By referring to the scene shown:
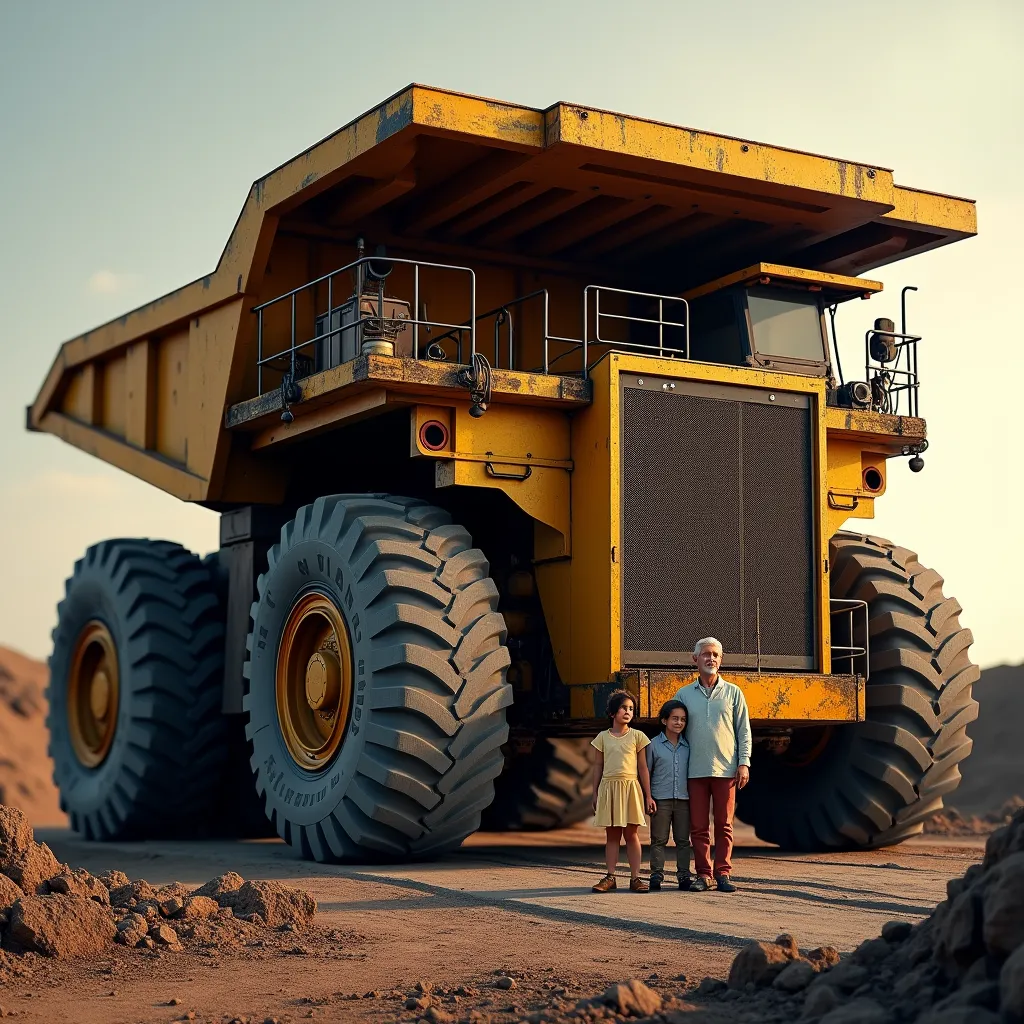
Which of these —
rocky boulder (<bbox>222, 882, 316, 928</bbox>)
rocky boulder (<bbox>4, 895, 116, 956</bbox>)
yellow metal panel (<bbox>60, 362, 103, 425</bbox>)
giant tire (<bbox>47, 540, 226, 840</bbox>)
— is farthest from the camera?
yellow metal panel (<bbox>60, 362, 103, 425</bbox>)

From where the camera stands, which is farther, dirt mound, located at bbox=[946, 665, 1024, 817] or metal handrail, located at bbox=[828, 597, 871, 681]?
dirt mound, located at bbox=[946, 665, 1024, 817]

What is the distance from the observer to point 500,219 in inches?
476

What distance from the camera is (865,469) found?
1178cm

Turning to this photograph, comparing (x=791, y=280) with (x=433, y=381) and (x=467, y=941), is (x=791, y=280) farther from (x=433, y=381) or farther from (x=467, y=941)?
(x=467, y=941)

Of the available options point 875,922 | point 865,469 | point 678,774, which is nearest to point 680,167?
point 865,469

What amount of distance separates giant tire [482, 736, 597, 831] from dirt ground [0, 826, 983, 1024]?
416 centimetres

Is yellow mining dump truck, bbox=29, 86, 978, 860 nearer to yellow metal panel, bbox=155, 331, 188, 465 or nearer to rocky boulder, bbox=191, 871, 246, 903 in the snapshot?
yellow metal panel, bbox=155, 331, 188, 465

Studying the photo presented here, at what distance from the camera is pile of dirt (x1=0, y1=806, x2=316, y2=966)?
6840mm

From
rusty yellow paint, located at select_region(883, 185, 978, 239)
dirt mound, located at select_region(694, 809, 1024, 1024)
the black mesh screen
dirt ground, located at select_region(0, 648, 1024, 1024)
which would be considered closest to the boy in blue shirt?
dirt ground, located at select_region(0, 648, 1024, 1024)

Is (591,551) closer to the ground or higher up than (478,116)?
closer to the ground

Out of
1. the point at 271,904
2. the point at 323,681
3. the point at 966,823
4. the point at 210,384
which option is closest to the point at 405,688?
the point at 323,681

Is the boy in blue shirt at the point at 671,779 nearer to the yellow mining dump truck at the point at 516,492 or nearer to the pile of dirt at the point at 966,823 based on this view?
the yellow mining dump truck at the point at 516,492

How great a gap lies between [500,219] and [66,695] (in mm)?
5775

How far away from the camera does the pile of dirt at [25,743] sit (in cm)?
2684
